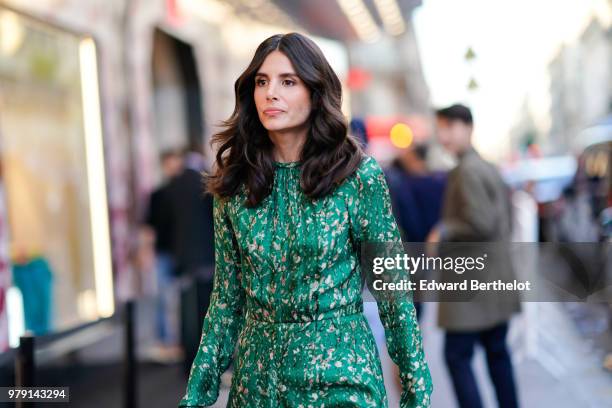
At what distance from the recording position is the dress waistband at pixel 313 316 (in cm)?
219

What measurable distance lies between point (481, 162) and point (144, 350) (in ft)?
15.0

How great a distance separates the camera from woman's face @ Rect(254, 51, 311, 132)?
2.26 m

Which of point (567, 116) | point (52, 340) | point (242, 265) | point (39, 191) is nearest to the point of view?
point (242, 265)

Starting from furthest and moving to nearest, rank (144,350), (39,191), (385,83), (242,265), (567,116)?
(385,83) < (567,116) < (144,350) < (39,191) < (242,265)

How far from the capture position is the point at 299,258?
7.25 feet

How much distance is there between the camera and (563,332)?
5805 mm

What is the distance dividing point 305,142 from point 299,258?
0.29m

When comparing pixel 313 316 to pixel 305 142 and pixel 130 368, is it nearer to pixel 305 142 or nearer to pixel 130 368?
pixel 305 142

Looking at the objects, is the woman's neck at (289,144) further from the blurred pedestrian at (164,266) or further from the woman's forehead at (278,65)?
the blurred pedestrian at (164,266)

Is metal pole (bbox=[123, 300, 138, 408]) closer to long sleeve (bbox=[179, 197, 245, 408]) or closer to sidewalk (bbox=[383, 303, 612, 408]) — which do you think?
sidewalk (bbox=[383, 303, 612, 408])

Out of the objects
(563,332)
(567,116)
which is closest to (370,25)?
(563,332)

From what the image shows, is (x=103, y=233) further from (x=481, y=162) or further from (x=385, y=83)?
(x=385, y=83)

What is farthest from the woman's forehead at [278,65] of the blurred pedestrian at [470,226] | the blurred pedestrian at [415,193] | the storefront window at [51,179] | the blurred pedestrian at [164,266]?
the blurred pedestrian at [164,266]

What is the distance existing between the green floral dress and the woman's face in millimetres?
112
